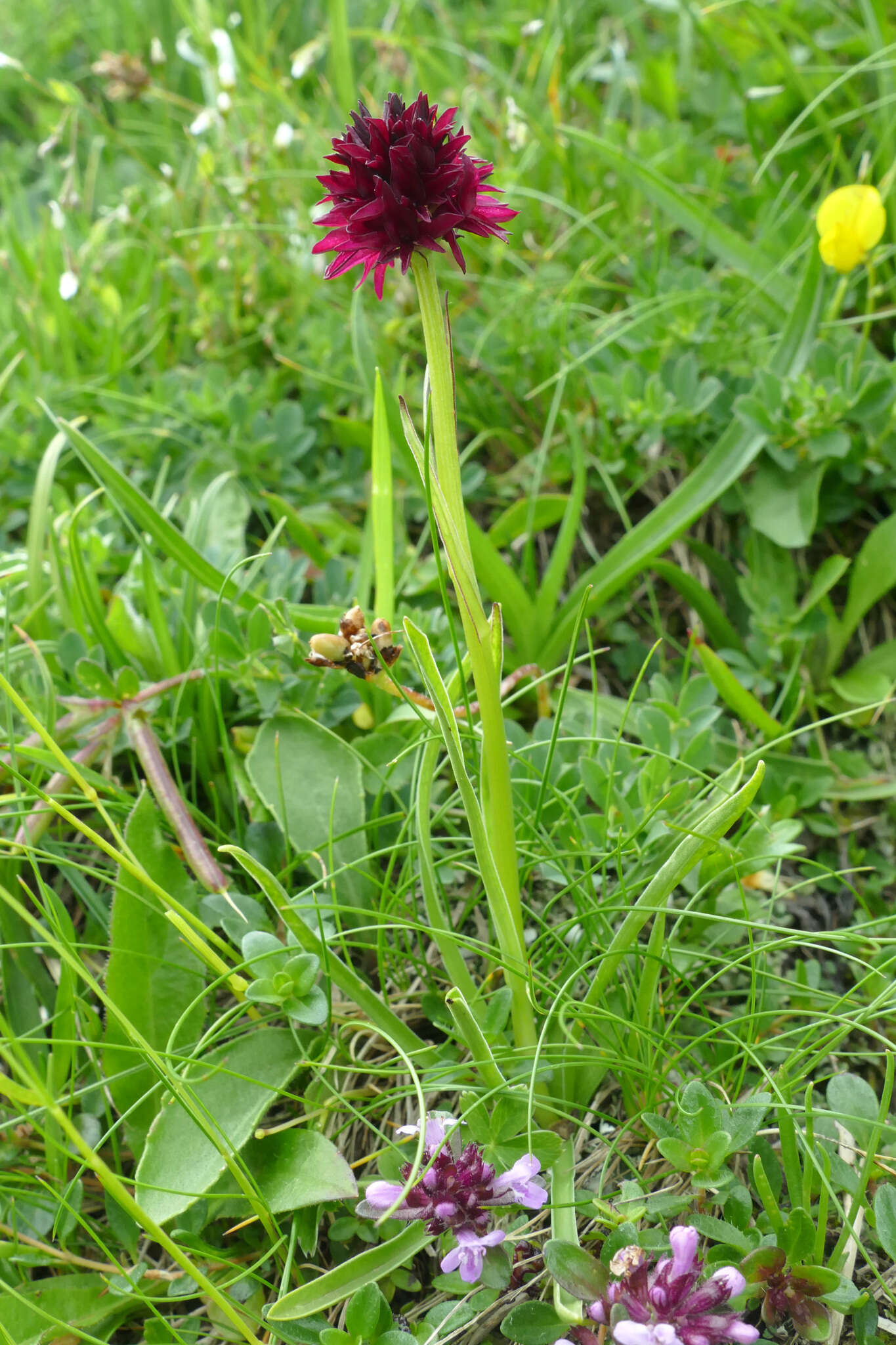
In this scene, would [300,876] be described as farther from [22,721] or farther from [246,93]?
[246,93]

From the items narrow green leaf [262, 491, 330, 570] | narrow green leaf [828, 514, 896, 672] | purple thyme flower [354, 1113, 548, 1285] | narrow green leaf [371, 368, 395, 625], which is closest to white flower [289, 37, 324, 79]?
narrow green leaf [262, 491, 330, 570]


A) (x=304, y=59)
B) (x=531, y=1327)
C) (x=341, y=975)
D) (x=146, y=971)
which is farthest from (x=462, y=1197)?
(x=304, y=59)

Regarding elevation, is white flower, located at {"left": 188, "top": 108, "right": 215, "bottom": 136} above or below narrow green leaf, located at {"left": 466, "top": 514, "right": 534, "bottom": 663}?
above

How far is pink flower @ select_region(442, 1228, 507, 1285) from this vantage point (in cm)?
91

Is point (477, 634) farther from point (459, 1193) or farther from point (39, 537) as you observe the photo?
point (39, 537)

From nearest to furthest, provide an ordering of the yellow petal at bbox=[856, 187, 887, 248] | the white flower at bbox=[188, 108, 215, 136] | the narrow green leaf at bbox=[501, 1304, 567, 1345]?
the narrow green leaf at bbox=[501, 1304, 567, 1345] → the yellow petal at bbox=[856, 187, 887, 248] → the white flower at bbox=[188, 108, 215, 136]

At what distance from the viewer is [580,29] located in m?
2.87

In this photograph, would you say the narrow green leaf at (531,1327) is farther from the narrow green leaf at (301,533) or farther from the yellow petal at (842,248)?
the yellow petal at (842,248)

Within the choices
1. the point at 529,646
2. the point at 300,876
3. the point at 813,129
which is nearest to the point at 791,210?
the point at 813,129

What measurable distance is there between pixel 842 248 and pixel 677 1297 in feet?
5.14

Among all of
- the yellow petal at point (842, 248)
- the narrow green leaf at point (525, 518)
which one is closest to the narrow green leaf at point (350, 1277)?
the narrow green leaf at point (525, 518)

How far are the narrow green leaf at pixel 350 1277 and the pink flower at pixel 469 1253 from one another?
0.11 ft

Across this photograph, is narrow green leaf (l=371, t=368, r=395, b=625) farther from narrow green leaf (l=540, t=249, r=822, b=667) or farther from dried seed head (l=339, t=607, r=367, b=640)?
narrow green leaf (l=540, t=249, r=822, b=667)

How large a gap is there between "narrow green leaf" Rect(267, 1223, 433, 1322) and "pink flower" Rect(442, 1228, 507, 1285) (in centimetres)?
3
